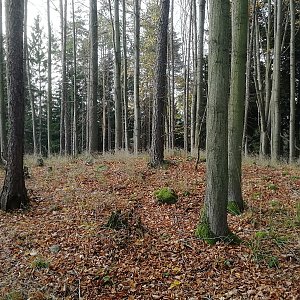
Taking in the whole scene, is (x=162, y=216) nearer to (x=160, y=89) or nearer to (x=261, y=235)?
(x=261, y=235)

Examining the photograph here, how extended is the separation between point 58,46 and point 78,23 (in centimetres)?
516

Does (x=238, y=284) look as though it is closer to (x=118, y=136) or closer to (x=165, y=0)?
(x=165, y=0)

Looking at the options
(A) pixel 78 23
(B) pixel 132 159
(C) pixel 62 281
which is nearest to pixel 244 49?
(C) pixel 62 281

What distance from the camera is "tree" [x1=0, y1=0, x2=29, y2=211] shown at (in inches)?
261

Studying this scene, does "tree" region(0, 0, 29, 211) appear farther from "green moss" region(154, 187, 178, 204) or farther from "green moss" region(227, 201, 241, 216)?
"green moss" region(227, 201, 241, 216)

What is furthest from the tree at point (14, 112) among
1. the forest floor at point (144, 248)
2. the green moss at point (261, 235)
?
the green moss at point (261, 235)

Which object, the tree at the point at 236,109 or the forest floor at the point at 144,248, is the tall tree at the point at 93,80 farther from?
the tree at the point at 236,109

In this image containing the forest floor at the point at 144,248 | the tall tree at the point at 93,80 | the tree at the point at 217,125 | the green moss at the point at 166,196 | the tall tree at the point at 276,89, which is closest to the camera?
the forest floor at the point at 144,248

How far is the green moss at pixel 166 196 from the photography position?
681 cm

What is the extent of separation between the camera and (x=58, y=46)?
27.5m

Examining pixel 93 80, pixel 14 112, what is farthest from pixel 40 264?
pixel 93 80

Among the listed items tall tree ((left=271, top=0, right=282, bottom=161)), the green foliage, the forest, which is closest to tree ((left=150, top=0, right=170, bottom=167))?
the forest

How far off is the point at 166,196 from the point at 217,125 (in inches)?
99.7

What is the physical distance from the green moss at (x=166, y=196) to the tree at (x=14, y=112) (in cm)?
281
